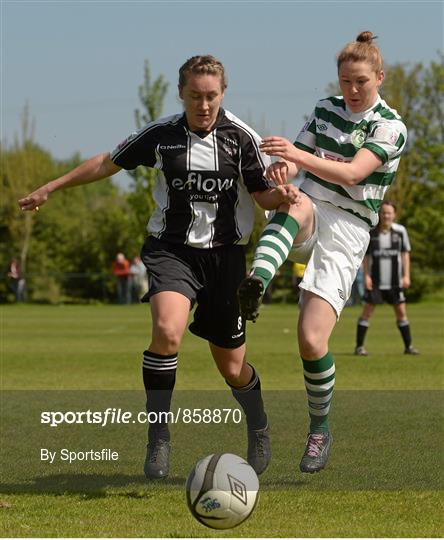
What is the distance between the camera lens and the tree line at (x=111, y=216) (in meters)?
46.8

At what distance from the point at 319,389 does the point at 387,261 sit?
997 cm

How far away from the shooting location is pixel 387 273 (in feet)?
53.8

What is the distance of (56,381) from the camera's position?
1262cm

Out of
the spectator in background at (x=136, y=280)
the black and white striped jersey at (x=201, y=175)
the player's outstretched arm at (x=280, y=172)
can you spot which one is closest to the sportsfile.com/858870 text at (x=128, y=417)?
the black and white striped jersey at (x=201, y=175)

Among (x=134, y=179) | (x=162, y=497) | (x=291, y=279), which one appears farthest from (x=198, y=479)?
(x=134, y=179)

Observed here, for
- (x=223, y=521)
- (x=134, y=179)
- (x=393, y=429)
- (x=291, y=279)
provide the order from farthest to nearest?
(x=134, y=179) → (x=291, y=279) → (x=393, y=429) → (x=223, y=521)

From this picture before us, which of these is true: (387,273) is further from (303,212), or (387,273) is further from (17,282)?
(17,282)

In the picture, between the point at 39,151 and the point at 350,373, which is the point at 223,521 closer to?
the point at 350,373

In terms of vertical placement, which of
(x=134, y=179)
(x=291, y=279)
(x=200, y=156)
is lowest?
(x=291, y=279)

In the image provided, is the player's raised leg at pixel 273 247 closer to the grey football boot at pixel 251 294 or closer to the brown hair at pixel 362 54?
the grey football boot at pixel 251 294

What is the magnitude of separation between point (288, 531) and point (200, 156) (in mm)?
2376

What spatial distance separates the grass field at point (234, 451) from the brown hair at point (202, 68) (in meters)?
2.39

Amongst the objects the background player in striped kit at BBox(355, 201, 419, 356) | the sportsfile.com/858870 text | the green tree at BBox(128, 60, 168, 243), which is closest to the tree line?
the green tree at BBox(128, 60, 168, 243)

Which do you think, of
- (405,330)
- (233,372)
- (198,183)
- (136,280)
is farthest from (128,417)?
(136,280)
